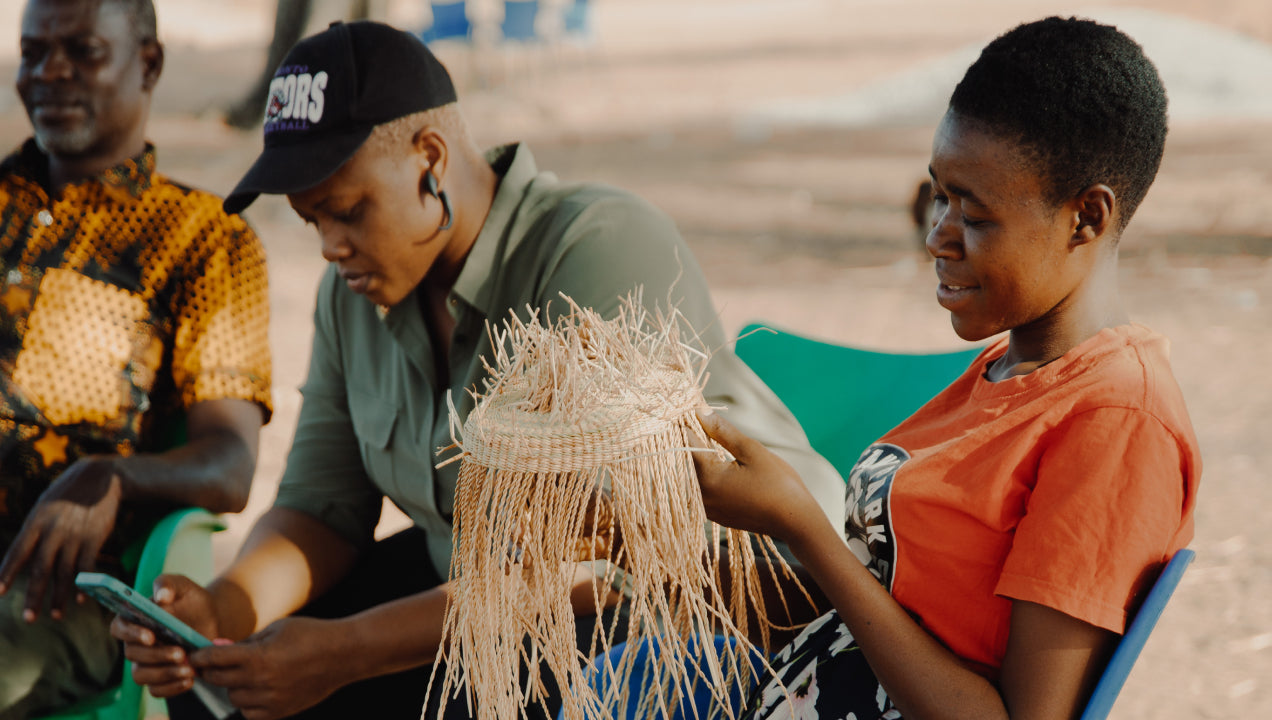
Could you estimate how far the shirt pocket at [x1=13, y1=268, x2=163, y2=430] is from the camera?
2594 mm

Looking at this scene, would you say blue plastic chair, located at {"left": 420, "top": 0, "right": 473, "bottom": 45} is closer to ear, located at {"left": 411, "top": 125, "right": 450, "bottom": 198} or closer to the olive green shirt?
the olive green shirt

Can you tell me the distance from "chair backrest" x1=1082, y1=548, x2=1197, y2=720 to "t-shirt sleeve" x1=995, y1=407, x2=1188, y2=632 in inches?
0.8

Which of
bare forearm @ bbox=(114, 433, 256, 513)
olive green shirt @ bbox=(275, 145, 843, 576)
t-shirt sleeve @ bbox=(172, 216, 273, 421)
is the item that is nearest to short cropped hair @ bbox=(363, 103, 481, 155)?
olive green shirt @ bbox=(275, 145, 843, 576)

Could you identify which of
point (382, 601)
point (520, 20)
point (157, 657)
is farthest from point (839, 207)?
point (157, 657)

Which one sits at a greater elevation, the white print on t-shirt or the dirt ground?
the white print on t-shirt

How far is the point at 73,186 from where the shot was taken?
2.72 meters

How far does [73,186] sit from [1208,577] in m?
3.65

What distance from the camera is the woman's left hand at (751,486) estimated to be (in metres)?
1.47

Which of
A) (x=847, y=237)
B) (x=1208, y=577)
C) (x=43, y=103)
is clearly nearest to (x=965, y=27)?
(x=847, y=237)

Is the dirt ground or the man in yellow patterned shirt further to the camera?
the dirt ground

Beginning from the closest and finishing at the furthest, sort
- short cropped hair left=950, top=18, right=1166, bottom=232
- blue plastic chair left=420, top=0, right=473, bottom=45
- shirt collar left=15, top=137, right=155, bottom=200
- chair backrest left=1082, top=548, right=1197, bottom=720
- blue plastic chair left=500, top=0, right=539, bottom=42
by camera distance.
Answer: chair backrest left=1082, top=548, right=1197, bottom=720 < short cropped hair left=950, top=18, right=1166, bottom=232 < shirt collar left=15, top=137, right=155, bottom=200 < blue plastic chair left=420, top=0, right=473, bottom=45 < blue plastic chair left=500, top=0, right=539, bottom=42

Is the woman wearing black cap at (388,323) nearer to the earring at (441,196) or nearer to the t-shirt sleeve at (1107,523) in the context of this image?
the earring at (441,196)

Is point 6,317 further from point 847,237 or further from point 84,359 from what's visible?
point 847,237

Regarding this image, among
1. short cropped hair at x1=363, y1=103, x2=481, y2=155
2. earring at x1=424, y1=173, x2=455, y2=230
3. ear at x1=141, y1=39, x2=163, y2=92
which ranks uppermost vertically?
ear at x1=141, y1=39, x2=163, y2=92
